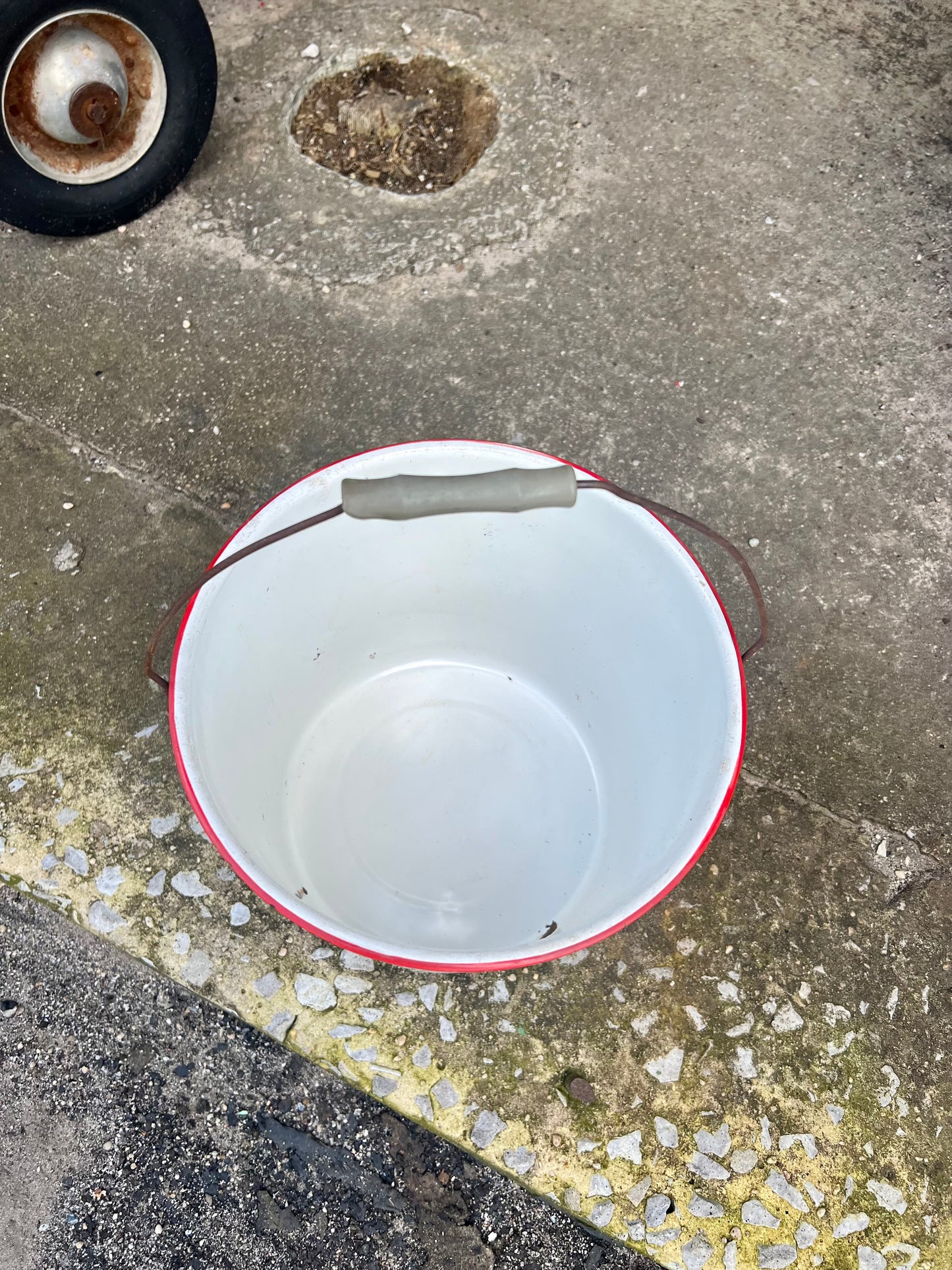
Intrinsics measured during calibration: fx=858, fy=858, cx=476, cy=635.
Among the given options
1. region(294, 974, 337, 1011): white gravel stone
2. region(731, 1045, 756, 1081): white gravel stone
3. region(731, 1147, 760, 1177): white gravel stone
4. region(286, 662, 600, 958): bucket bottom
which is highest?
region(286, 662, 600, 958): bucket bottom

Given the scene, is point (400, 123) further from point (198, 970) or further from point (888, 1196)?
point (888, 1196)

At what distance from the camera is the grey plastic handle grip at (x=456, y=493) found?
3.28 ft

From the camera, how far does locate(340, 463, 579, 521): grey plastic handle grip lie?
999mm

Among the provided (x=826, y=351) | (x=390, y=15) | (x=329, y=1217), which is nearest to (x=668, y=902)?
(x=329, y=1217)

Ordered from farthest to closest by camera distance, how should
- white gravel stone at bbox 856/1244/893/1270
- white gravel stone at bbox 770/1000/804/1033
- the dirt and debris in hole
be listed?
the dirt and debris in hole, white gravel stone at bbox 770/1000/804/1033, white gravel stone at bbox 856/1244/893/1270

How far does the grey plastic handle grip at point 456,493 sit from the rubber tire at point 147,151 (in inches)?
51.7

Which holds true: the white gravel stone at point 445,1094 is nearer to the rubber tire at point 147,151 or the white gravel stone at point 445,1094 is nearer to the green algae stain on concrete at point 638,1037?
the green algae stain on concrete at point 638,1037

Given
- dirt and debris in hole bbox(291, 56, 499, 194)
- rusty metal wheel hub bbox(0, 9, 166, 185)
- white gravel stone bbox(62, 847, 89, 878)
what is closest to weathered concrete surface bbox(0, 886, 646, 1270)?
white gravel stone bbox(62, 847, 89, 878)

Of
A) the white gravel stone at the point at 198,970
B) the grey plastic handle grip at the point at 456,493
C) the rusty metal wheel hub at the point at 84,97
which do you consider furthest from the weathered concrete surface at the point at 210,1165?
the rusty metal wheel hub at the point at 84,97

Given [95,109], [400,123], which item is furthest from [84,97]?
[400,123]

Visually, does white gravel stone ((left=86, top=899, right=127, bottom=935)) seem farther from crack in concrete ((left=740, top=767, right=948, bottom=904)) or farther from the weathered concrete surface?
crack in concrete ((left=740, top=767, right=948, bottom=904))

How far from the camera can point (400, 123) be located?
2.04m

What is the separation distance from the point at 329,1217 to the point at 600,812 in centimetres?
80

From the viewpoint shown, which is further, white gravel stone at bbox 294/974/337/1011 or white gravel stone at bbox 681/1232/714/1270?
white gravel stone at bbox 294/974/337/1011
